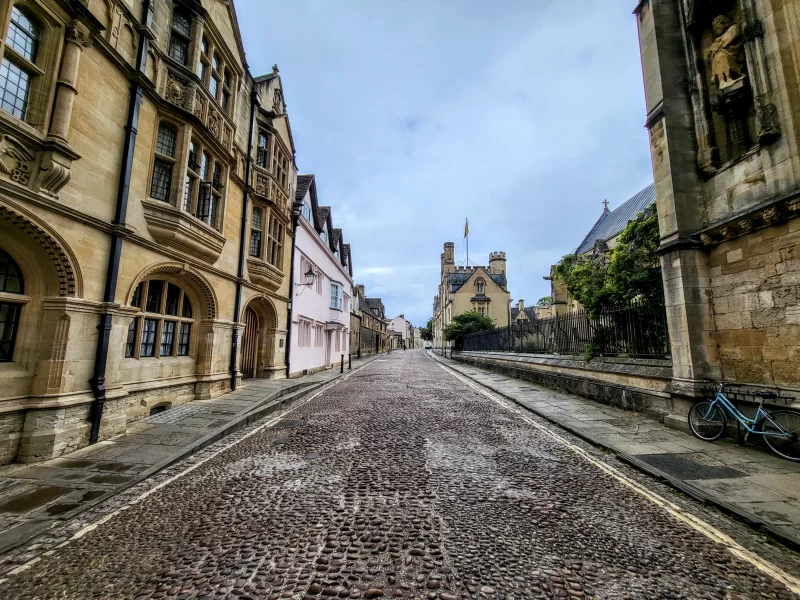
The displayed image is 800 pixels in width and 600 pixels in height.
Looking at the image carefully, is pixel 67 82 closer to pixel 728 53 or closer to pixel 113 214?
pixel 113 214

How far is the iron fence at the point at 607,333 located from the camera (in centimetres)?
874

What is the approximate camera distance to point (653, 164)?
8.48 m

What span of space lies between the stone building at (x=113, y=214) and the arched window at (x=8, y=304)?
0.06ft

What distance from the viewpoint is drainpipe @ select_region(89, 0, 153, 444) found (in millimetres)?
6086

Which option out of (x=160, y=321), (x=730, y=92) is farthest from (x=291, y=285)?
(x=730, y=92)

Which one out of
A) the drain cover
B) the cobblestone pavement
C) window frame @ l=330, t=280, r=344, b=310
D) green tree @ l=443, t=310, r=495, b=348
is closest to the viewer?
the cobblestone pavement

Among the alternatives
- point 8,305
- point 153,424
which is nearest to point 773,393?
point 153,424

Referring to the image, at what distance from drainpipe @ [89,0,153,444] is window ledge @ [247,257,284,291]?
18.4 feet

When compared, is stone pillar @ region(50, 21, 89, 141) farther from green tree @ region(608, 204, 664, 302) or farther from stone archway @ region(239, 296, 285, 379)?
green tree @ region(608, 204, 664, 302)

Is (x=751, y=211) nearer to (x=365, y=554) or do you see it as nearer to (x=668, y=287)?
(x=668, y=287)

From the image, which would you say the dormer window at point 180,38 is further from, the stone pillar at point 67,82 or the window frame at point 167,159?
the stone pillar at point 67,82

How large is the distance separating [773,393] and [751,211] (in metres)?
3.20

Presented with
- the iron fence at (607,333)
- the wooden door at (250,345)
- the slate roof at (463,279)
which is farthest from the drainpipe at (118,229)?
the slate roof at (463,279)

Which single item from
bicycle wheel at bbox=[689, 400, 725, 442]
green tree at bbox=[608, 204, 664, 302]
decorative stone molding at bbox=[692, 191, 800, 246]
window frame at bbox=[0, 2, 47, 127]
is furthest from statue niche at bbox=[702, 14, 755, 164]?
window frame at bbox=[0, 2, 47, 127]
